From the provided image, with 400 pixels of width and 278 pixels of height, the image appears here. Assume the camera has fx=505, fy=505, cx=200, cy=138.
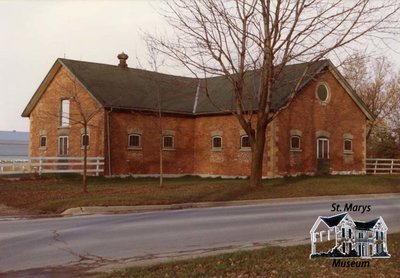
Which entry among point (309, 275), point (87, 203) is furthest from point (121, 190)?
point (309, 275)

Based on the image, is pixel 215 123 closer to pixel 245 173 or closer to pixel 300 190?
pixel 245 173

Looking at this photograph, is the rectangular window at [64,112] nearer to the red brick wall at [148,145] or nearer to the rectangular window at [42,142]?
the rectangular window at [42,142]

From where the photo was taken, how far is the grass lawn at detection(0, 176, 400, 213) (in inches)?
676

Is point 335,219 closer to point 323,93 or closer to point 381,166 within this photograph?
point 323,93

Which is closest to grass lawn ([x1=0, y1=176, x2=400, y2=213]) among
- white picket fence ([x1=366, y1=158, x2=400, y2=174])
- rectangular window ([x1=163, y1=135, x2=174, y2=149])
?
rectangular window ([x1=163, y1=135, x2=174, y2=149])

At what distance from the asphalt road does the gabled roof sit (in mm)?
15475

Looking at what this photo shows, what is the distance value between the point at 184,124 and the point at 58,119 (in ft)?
27.3

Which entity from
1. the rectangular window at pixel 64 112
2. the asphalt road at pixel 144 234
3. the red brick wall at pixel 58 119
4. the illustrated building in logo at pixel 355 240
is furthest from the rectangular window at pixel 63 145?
the illustrated building in logo at pixel 355 240

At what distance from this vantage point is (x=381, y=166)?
137 ft

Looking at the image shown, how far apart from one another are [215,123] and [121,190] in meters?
13.1

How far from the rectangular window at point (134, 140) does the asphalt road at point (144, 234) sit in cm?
1567

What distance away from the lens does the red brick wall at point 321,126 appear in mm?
31156

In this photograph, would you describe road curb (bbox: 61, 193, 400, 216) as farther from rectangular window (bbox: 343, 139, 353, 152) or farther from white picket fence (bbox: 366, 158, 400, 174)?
white picket fence (bbox: 366, 158, 400, 174)

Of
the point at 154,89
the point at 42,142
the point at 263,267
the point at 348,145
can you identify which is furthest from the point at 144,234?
the point at 348,145
